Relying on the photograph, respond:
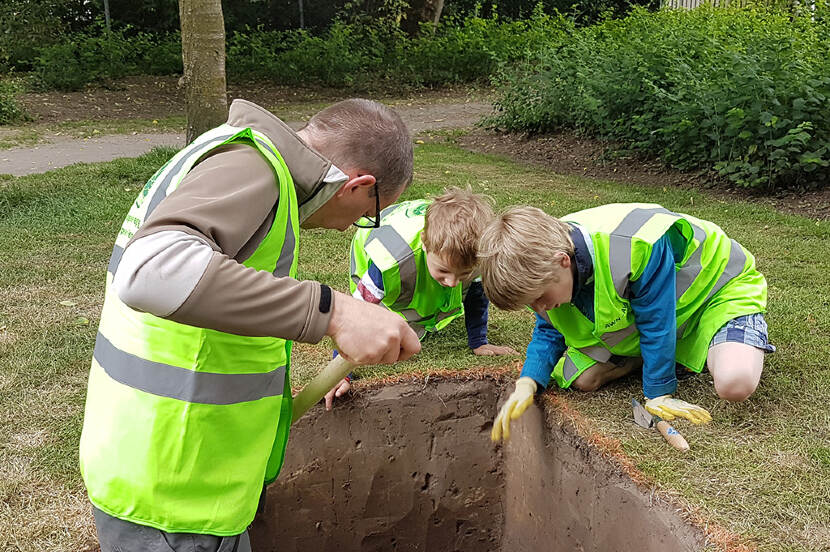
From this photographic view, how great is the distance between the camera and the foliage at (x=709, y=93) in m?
6.68

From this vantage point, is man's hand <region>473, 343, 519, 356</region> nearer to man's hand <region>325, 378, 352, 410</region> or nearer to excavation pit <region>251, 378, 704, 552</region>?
excavation pit <region>251, 378, 704, 552</region>

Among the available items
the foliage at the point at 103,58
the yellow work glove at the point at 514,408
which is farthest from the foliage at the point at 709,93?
the foliage at the point at 103,58

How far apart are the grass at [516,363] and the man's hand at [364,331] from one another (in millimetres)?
1282

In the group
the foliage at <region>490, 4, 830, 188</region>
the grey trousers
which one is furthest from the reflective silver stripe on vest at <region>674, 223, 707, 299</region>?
the foliage at <region>490, 4, 830, 188</region>

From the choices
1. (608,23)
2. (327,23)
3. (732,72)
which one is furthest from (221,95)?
(327,23)

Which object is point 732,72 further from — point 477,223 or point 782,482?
point 782,482

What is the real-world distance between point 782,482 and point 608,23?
10.1 m

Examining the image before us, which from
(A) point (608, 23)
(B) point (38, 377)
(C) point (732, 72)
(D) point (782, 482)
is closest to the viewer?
(D) point (782, 482)

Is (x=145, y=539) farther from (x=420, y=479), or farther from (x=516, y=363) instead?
(x=516, y=363)

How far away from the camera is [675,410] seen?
3012 millimetres

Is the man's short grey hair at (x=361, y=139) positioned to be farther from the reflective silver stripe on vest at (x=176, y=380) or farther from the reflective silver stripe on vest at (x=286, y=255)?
the reflective silver stripe on vest at (x=176, y=380)

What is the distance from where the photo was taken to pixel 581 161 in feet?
29.9

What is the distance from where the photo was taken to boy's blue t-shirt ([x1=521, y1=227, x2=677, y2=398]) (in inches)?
112

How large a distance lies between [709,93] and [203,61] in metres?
4.54
